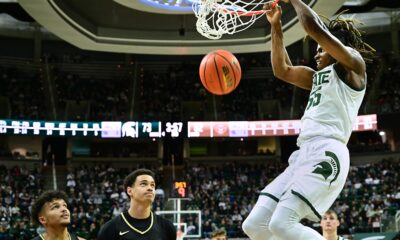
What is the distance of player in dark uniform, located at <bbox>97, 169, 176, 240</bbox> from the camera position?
172 inches

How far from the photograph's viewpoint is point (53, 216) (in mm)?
4664

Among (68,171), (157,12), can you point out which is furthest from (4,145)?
(157,12)

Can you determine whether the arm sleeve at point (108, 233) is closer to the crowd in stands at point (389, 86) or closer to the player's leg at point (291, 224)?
the player's leg at point (291, 224)

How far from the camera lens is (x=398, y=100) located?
2488cm

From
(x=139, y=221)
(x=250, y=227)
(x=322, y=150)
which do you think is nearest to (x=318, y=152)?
(x=322, y=150)

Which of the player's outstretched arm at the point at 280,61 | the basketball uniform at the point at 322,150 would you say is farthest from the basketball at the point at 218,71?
the basketball uniform at the point at 322,150

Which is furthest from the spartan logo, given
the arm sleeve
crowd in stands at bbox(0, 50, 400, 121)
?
crowd in stands at bbox(0, 50, 400, 121)

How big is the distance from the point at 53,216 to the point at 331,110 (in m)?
2.44

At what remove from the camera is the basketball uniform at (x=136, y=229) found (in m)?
4.35

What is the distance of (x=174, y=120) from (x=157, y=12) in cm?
642

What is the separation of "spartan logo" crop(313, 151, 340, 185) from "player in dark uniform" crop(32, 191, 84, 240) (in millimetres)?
2149

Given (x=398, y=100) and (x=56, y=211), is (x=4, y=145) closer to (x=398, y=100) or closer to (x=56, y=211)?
(x=398, y=100)

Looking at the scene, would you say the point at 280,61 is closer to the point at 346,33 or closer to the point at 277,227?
the point at 346,33

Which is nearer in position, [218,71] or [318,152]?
[318,152]
